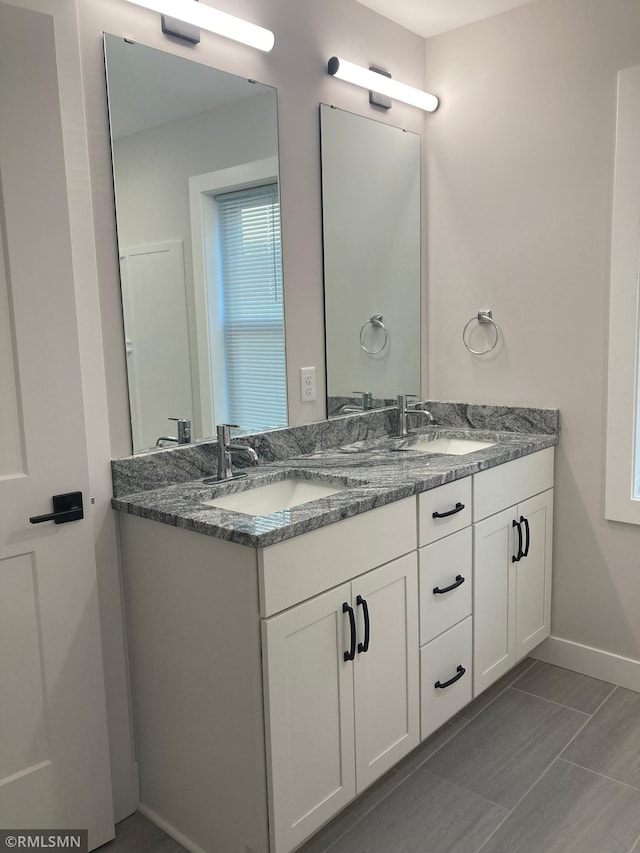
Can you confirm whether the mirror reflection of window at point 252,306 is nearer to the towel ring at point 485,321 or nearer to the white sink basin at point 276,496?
the white sink basin at point 276,496

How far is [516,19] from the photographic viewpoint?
2.56m

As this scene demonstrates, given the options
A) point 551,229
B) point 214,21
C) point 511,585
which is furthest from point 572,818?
point 214,21

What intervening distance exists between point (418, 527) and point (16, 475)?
1054 mm

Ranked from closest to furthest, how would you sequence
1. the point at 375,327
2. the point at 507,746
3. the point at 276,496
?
the point at 276,496 → the point at 507,746 → the point at 375,327

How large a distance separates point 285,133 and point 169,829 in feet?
6.75

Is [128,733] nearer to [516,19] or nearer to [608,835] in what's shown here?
[608,835]

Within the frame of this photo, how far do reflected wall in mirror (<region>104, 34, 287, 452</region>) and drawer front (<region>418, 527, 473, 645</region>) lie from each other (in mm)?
664

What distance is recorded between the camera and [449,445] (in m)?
2.79

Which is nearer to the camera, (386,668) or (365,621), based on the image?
(365,621)

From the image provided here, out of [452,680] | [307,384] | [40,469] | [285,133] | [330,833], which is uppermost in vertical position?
[285,133]

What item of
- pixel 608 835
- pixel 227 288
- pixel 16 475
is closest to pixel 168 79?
pixel 227 288

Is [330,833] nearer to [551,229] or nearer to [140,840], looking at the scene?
[140,840]

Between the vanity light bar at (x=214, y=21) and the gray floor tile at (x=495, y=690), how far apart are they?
86.7 inches

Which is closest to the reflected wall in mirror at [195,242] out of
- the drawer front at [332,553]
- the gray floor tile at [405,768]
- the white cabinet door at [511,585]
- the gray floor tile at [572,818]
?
the drawer front at [332,553]
